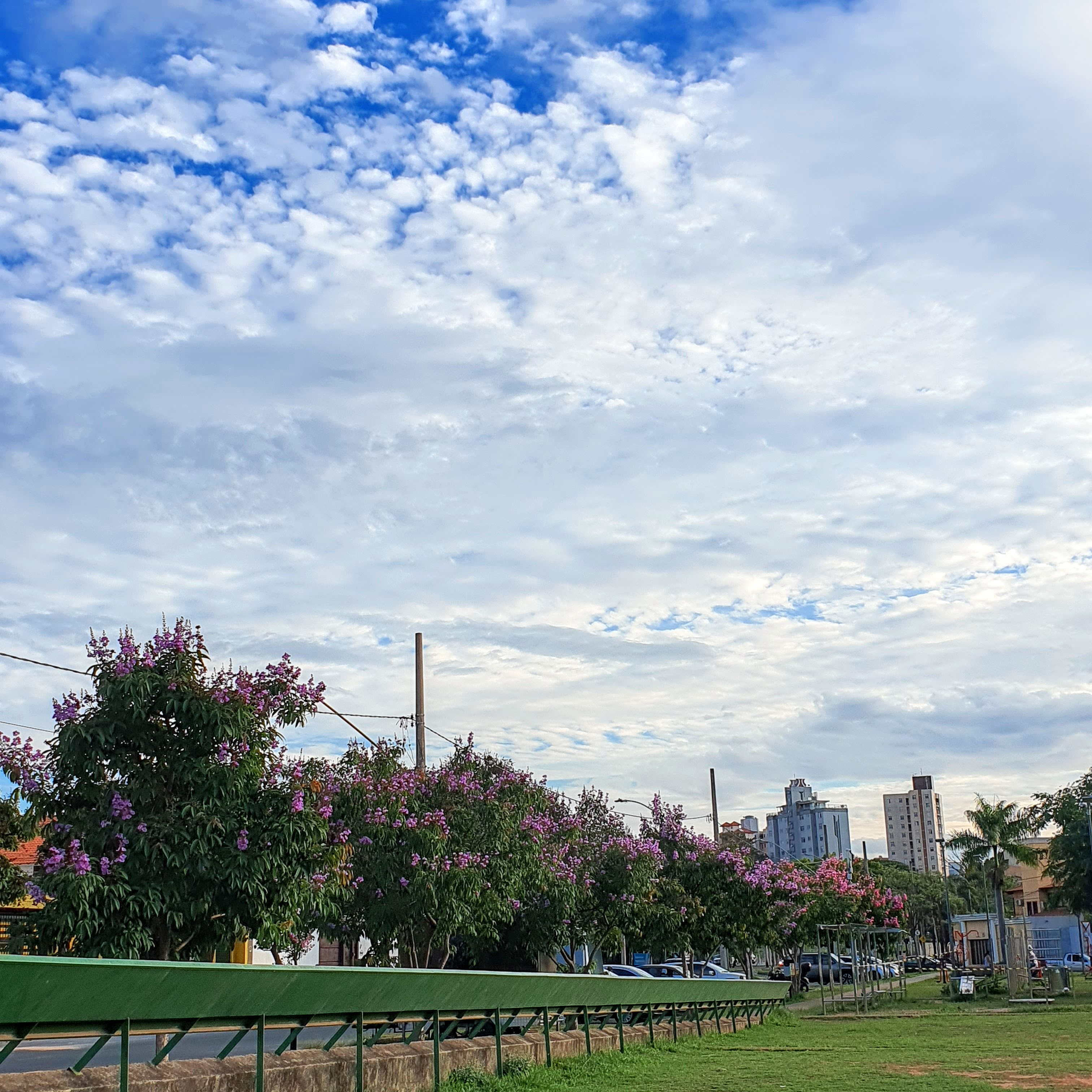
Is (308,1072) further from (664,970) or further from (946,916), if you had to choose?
(946,916)

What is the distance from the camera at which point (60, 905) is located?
42.2 feet

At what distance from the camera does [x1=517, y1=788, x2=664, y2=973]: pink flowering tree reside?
91.9 feet

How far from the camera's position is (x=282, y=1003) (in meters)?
11.5

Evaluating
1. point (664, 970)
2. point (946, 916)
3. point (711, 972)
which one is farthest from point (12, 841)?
point (946, 916)

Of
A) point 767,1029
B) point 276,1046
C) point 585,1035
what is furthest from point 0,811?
point 767,1029

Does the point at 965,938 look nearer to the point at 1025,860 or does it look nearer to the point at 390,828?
the point at 1025,860

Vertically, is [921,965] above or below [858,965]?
below

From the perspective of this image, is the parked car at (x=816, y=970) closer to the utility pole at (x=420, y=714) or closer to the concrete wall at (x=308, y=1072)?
the utility pole at (x=420, y=714)

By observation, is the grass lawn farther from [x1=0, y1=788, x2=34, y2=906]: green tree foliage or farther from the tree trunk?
the tree trunk

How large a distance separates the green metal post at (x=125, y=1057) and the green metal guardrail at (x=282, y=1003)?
11mm

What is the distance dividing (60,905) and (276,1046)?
2.74 m

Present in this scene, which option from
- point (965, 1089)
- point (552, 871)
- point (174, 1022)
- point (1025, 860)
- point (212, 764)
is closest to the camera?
point (174, 1022)

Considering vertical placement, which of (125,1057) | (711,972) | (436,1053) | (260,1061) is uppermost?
(125,1057)

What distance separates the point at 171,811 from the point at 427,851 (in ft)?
26.1
